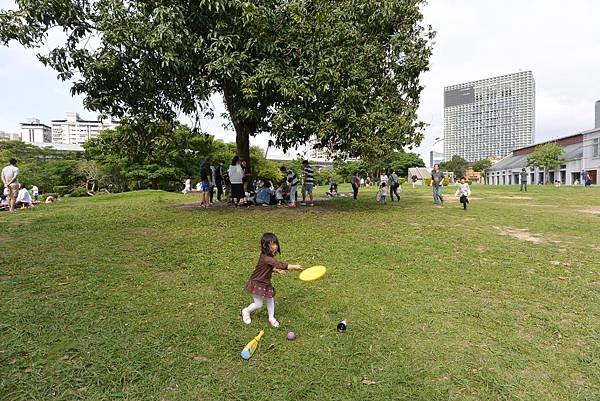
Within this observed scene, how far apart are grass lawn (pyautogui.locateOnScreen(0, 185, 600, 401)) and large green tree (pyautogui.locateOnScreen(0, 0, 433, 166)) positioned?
15.0ft

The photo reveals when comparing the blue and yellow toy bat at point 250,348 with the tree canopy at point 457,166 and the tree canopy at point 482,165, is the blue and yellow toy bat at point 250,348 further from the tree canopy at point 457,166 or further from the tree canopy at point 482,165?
the tree canopy at point 482,165

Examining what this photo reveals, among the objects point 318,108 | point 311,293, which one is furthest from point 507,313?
Answer: point 318,108

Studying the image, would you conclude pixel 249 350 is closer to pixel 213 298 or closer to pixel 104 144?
pixel 213 298

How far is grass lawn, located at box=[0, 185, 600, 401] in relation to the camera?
11.1ft

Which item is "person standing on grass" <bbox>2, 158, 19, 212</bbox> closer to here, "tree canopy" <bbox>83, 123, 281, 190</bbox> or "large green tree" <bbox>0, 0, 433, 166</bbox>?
"large green tree" <bbox>0, 0, 433, 166</bbox>

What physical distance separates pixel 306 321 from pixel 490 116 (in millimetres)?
142389

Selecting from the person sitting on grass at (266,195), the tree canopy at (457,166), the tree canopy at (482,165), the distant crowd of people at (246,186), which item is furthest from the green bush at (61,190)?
the tree canopy at (482,165)

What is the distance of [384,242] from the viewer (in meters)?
8.83

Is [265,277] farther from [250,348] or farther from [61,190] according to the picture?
[61,190]

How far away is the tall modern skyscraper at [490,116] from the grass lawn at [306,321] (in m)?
129

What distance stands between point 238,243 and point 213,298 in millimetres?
3210

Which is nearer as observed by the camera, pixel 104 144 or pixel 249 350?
pixel 249 350

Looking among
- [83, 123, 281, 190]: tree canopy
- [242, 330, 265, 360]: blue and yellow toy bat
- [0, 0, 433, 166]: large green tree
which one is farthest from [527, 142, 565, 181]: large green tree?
[242, 330, 265, 360]: blue and yellow toy bat

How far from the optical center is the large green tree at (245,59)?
10.1m
